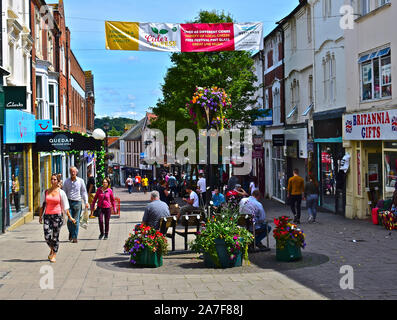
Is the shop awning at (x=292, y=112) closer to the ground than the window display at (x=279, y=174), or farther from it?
farther from it

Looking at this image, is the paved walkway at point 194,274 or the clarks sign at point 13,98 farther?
the clarks sign at point 13,98

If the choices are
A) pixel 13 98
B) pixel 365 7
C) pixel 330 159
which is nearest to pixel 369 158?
pixel 330 159

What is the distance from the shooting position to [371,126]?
1769 cm

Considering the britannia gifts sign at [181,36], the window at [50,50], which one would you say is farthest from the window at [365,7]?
the window at [50,50]

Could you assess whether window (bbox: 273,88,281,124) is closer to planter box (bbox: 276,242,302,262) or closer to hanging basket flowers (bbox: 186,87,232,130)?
hanging basket flowers (bbox: 186,87,232,130)

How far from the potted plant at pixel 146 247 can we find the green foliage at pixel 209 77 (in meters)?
19.3

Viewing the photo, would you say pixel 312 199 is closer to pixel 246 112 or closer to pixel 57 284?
pixel 57 284

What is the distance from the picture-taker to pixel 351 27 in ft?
63.3

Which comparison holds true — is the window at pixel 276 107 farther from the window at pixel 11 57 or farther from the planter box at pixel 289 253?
the planter box at pixel 289 253

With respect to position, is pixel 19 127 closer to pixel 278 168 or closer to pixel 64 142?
pixel 64 142

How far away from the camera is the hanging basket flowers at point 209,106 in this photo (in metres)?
12.6

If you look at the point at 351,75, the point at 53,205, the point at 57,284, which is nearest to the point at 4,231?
the point at 53,205

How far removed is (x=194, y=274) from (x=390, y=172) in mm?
9768
